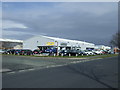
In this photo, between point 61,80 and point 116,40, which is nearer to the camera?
point 61,80

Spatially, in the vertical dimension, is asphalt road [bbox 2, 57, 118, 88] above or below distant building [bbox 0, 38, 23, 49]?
below

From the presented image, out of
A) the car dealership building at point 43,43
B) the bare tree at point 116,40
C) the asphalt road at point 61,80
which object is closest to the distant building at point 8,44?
the car dealership building at point 43,43

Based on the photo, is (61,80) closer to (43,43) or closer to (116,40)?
(43,43)

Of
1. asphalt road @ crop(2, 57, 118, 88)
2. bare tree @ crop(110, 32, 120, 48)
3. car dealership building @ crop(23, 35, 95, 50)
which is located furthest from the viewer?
bare tree @ crop(110, 32, 120, 48)

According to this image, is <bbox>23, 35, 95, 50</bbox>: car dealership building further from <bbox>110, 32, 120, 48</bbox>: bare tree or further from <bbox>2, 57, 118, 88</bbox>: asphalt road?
<bbox>2, 57, 118, 88</bbox>: asphalt road

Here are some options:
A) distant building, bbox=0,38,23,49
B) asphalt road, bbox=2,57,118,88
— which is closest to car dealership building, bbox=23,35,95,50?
distant building, bbox=0,38,23,49

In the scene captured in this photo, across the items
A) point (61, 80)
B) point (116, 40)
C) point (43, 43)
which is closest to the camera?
point (61, 80)

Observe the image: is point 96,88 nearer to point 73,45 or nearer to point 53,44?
point 53,44

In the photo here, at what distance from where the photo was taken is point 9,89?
7242mm

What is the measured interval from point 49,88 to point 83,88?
1550mm

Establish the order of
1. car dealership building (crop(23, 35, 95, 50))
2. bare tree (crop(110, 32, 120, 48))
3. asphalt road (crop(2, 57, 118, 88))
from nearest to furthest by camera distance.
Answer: asphalt road (crop(2, 57, 118, 88))
car dealership building (crop(23, 35, 95, 50))
bare tree (crop(110, 32, 120, 48))

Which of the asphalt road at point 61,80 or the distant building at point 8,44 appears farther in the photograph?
the distant building at point 8,44

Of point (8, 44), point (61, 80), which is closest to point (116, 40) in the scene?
point (8, 44)

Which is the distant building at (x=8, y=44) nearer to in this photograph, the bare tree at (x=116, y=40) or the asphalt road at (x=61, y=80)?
the bare tree at (x=116, y=40)
